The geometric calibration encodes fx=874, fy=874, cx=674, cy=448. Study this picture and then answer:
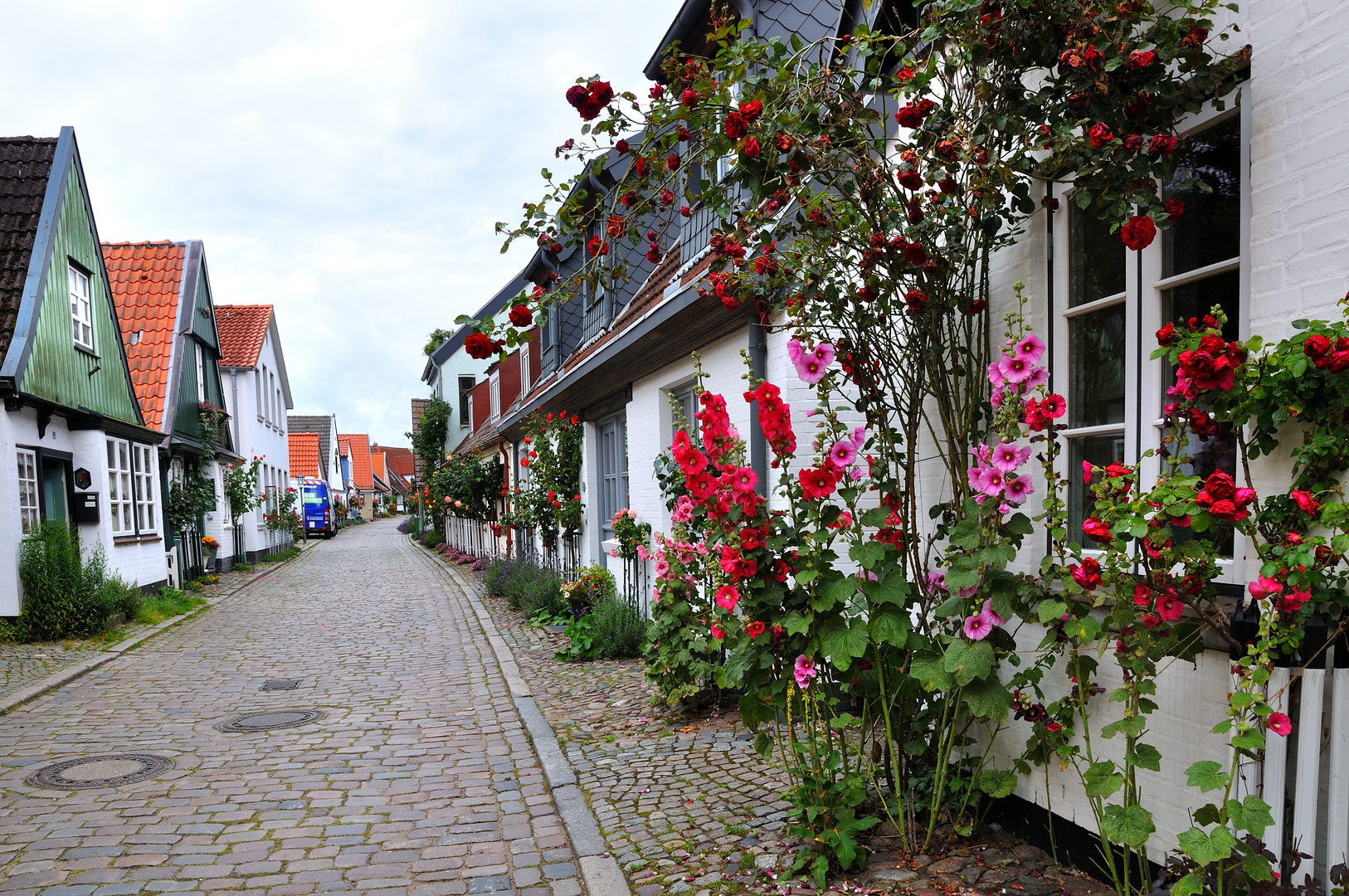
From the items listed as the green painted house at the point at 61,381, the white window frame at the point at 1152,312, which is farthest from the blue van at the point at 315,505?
the white window frame at the point at 1152,312

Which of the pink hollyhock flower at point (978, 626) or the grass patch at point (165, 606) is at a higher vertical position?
the pink hollyhock flower at point (978, 626)

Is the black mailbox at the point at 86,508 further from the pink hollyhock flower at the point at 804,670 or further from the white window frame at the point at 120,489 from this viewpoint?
the pink hollyhock flower at the point at 804,670

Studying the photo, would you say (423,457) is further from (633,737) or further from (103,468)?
(633,737)

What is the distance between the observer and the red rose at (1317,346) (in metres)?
2.16

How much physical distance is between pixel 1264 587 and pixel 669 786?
322 centimetres

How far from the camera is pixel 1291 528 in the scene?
2.36m

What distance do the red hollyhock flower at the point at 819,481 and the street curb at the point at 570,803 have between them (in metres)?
1.78

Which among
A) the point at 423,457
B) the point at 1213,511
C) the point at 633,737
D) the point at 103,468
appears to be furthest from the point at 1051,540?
the point at 423,457

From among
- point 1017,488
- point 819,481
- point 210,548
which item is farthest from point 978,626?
point 210,548

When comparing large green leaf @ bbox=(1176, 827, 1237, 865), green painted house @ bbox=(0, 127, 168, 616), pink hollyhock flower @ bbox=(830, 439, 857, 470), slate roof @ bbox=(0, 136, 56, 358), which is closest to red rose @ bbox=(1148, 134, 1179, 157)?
pink hollyhock flower @ bbox=(830, 439, 857, 470)

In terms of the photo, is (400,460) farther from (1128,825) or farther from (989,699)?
(1128,825)

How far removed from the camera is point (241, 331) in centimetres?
2542

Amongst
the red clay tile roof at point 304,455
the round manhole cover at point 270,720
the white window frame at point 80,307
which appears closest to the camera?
the round manhole cover at point 270,720

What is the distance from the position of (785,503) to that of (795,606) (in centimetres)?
237
